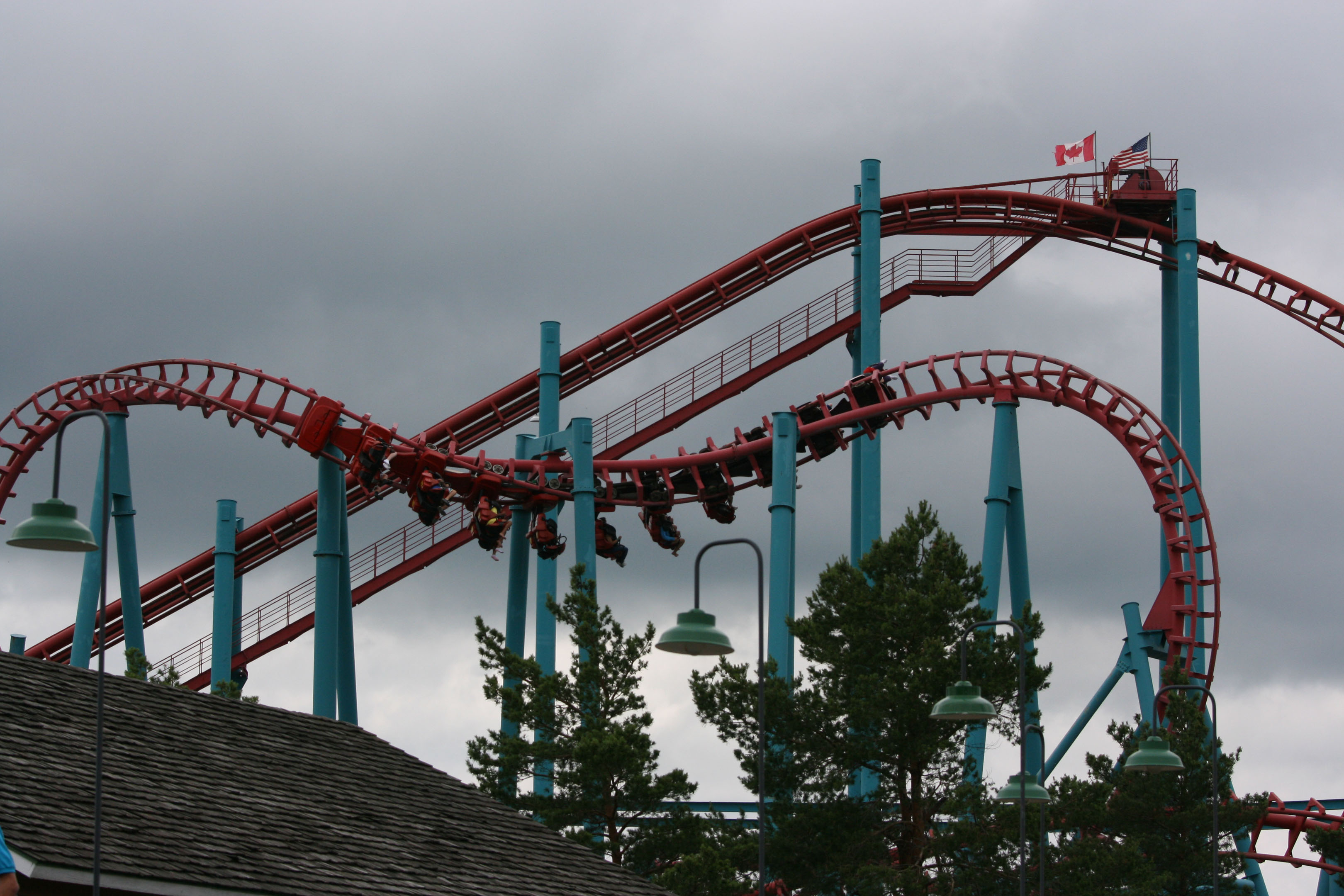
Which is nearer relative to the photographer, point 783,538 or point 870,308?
point 783,538

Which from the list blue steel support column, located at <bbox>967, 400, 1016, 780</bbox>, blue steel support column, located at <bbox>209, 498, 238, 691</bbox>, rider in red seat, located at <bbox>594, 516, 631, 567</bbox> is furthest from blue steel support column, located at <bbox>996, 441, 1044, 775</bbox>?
blue steel support column, located at <bbox>209, 498, 238, 691</bbox>

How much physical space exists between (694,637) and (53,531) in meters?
4.51

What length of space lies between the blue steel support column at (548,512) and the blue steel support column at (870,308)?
4.59 meters

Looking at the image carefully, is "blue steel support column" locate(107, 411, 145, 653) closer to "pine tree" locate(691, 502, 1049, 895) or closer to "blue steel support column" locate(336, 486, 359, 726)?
"blue steel support column" locate(336, 486, 359, 726)

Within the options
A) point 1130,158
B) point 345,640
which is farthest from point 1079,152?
point 345,640

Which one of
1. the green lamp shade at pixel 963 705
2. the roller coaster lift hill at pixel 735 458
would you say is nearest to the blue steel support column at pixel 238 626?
the roller coaster lift hill at pixel 735 458

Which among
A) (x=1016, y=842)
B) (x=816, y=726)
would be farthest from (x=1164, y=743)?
(x=816, y=726)

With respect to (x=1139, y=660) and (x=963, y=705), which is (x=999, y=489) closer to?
(x=1139, y=660)

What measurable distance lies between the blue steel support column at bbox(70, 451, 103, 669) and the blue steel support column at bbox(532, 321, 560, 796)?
6.87 meters

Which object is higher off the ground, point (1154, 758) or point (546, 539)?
point (546, 539)

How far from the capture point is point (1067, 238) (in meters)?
33.3

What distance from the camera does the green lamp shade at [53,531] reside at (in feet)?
35.9

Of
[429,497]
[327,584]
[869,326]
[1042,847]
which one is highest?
[869,326]

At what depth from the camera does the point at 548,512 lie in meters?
27.9
